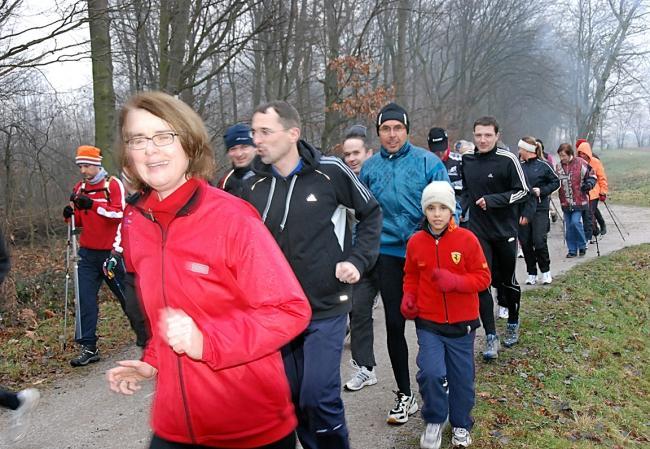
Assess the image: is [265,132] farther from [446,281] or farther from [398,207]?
[446,281]

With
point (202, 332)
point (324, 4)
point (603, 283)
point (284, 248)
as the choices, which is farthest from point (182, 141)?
point (324, 4)

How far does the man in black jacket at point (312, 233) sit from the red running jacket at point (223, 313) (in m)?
1.26

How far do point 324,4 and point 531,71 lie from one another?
26.9 meters

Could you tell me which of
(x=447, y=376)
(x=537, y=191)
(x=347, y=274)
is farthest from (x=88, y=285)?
(x=537, y=191)

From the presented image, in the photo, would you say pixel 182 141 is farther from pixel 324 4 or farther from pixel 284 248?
pixel 324 4

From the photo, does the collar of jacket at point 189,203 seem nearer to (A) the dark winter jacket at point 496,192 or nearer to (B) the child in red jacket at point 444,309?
(B) the child in red jacket at point 444,309

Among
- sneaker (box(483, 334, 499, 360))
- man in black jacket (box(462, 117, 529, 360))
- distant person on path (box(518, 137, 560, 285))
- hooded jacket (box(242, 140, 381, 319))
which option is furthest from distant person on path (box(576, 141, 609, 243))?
hooded jacket (box(242, 140, 381, 319))

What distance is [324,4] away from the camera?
1800cm

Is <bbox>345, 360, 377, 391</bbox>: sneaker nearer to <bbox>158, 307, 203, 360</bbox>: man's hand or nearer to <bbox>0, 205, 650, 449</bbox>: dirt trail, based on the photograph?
<bbox>0, 205, 650, 449</bbox>: dirt trail

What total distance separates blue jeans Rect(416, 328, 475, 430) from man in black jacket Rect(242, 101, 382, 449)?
87 cm

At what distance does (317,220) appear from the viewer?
11.7 ft

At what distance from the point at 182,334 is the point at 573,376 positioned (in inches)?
202

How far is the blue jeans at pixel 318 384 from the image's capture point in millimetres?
3301

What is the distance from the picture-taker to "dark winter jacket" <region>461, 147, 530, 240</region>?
227 inches
